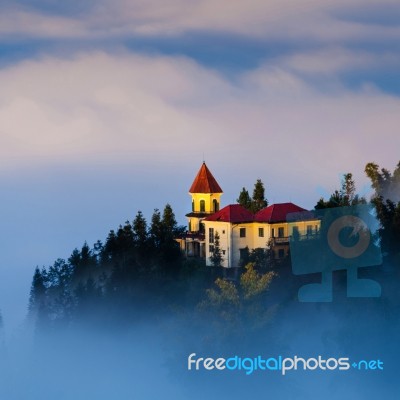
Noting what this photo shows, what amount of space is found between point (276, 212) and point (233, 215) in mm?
1514

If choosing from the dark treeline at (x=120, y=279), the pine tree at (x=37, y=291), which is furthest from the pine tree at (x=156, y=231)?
the pine tree at (x=37, y=291)

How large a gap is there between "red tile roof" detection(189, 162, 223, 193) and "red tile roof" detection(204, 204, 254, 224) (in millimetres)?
1755

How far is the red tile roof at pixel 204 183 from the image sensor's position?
53.7 metres

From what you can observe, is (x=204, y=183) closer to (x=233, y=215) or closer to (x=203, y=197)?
(x=203, y=197)

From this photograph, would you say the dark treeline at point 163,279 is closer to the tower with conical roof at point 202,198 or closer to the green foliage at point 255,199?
the tower with conical roof at point 202,198

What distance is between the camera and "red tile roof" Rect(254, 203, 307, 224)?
51.0 metres

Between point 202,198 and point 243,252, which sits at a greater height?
point 202,198

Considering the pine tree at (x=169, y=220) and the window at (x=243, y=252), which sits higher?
the pine tree at (x=169, y=220)

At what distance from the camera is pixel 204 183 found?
177ft

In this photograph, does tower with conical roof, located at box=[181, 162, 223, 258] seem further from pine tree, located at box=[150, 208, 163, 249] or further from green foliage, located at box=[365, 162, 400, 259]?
green foliage, located at box=[365, 162, 400, 259]

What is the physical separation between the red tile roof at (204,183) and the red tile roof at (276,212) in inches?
102

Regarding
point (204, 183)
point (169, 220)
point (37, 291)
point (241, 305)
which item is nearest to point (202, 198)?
point (204, 183)

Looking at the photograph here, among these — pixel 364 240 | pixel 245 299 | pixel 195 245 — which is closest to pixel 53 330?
pixel 195 245

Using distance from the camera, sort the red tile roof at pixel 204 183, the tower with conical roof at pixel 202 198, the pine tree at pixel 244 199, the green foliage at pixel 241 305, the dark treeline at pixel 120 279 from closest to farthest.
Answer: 1. the green foliage at pixel 241 305
2. the dark treeline at pixel 120 279
3. the tower with conical roof at pixel 202 198
4. the red tile roof at pixel 204 183
5. the pine tree at pixel 244 199
